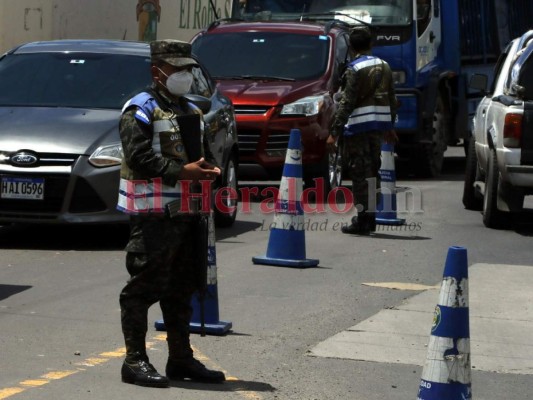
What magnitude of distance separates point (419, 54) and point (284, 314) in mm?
11288

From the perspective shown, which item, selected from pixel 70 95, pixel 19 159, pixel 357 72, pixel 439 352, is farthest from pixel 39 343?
pixel 357 72

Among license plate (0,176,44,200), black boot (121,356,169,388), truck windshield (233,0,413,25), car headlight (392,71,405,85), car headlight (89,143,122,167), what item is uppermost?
truck windshield (233,0,413,25)

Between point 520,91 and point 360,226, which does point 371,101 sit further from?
point 520,91

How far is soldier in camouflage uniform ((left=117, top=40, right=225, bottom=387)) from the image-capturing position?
694 cm

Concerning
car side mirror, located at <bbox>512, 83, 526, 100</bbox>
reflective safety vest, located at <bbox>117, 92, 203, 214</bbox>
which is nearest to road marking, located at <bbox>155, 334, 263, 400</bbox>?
reflective safety vest, located at <bbox>117, 92, 203, 214</bbox>

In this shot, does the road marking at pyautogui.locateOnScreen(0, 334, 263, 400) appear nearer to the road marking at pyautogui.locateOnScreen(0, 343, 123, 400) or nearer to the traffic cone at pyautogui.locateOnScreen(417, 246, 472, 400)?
the road marking at pyautogui.locateOnScreen(0, 343, 123, 400)

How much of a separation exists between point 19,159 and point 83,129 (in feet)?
2.12

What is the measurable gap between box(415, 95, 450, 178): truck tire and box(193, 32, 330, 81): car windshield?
116 inches

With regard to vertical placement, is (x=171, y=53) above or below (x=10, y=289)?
above

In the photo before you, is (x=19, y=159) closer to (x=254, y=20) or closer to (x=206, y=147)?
(x=206, y=147)

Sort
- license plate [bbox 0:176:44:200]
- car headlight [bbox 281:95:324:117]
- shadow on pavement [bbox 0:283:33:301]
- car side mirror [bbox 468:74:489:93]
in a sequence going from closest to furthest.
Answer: shadow on pavement [bbox 0:283:33:301] → license plate [bbox 0:176:44:200] → car side mirror [bbox 468:74:489:93] → car headlight [bbox 281:95:324:117]

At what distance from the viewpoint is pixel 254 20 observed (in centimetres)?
1978

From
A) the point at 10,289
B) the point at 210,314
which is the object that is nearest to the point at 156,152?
the point at 210,314

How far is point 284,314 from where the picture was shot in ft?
30.0
